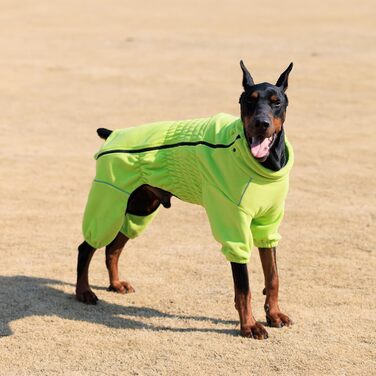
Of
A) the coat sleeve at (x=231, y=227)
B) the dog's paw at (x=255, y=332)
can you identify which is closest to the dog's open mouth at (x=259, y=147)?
the coat sleeve at (x=231, y=227)

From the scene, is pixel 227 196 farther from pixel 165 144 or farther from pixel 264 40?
pixel 264 40

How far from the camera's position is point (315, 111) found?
15.4 m

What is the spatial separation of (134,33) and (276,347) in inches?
750

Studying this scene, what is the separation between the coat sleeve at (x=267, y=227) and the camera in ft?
20.4

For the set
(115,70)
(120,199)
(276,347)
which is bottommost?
(276,347)

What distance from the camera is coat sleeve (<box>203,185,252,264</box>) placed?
593cm

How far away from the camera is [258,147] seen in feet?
18.8

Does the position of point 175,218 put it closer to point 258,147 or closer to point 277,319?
point 277,319

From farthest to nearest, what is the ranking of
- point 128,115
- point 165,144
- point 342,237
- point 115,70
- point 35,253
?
point 115,70, point 128,115, point 342,237, point 35,253, point 165,144

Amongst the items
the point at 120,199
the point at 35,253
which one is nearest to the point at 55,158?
the point at 35,253

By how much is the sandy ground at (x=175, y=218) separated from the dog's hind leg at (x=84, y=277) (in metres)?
0.11

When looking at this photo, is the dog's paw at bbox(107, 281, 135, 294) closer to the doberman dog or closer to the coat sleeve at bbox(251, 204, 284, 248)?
the doberman dog

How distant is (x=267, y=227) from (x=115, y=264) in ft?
5.11

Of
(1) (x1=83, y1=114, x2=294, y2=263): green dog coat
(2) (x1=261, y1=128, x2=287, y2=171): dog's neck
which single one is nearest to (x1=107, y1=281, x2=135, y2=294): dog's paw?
(1) (x1=83, y1=114, x2=294, y2=263): green dog coat
